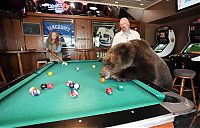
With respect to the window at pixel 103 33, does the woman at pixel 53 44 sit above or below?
below

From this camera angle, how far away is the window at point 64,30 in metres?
5.16

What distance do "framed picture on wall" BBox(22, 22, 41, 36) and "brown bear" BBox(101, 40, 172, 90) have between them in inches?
169

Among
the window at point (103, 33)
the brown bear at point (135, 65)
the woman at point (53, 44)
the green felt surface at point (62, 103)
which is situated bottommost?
the green felt surface at point (62, 103)

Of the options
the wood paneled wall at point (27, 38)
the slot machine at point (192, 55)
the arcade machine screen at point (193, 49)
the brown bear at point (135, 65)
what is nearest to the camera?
the brown bear at point (135, 65)

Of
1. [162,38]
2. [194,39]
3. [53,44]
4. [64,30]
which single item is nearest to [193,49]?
[194,39]

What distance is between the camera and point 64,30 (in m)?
5.33

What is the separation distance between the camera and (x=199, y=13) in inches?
144

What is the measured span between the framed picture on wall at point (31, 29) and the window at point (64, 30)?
32 cm

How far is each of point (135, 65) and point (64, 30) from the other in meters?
4.48

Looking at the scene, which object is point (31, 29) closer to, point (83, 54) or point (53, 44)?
point (53, 44)

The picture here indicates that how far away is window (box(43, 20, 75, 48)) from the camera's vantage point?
5161 millimetres

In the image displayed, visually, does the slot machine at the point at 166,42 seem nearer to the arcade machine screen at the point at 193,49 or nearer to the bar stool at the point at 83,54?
the arcade machine screen at the point at 193,49

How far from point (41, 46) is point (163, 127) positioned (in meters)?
5.22

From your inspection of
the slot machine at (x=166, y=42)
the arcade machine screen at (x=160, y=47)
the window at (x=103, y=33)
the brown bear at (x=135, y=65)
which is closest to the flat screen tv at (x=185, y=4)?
the slot machine at (x=166, y=42)
